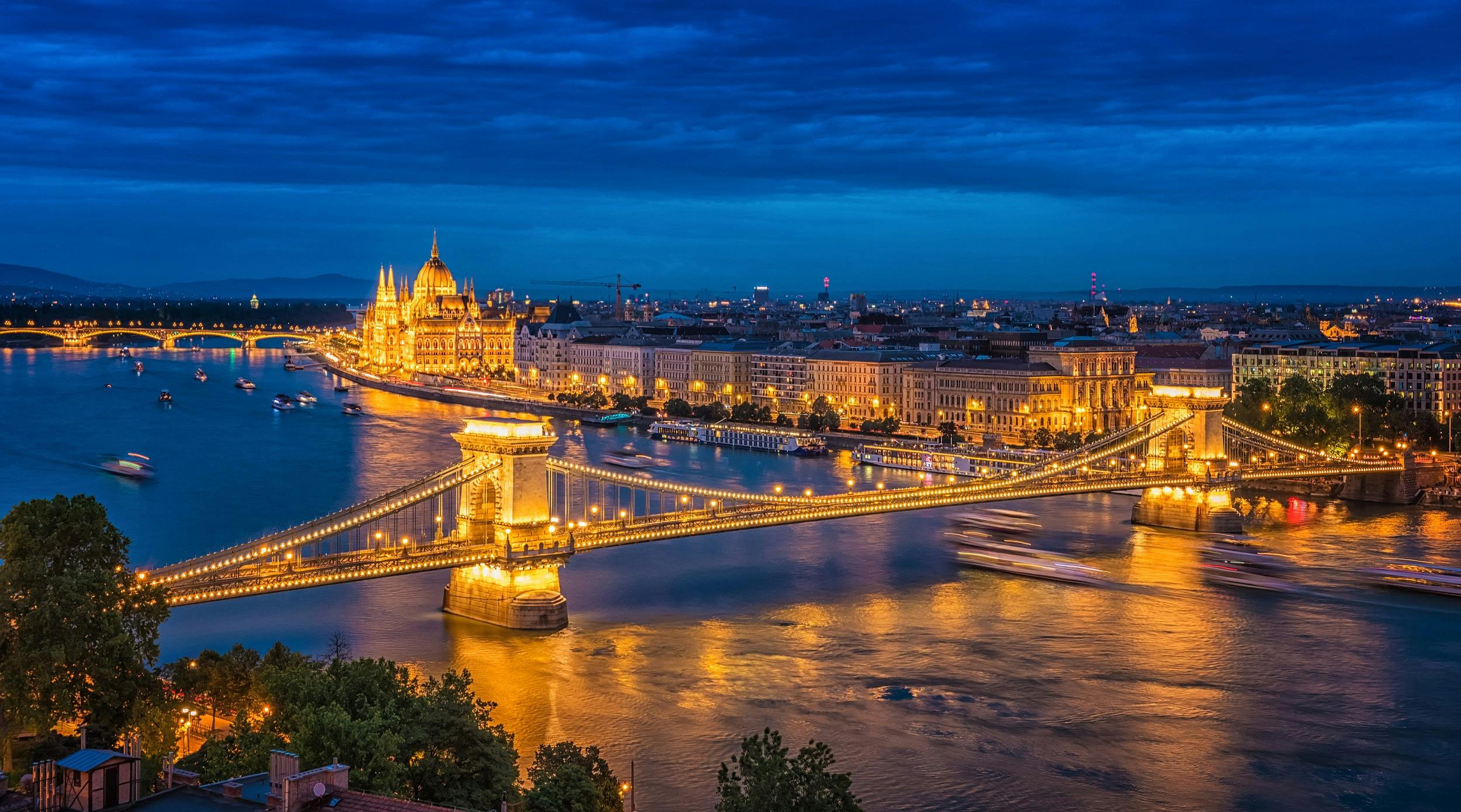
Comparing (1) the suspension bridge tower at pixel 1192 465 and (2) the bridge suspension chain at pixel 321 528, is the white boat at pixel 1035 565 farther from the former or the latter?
(2) the bridge suspension chain at pixel 321 528

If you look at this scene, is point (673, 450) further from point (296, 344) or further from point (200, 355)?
point (296, 344)

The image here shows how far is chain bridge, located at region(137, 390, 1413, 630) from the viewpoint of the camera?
56.9ft

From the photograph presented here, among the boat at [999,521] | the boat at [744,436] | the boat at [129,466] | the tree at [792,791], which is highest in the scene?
the boat at [744,436]

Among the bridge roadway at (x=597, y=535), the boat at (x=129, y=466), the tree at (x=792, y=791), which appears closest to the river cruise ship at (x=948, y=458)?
the bridge roadway at (x=597, y=535)

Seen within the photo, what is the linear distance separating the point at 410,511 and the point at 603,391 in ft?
109

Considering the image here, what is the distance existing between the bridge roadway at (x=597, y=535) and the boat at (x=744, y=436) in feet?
45.3

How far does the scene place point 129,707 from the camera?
1118 cm

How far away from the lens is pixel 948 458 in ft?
122

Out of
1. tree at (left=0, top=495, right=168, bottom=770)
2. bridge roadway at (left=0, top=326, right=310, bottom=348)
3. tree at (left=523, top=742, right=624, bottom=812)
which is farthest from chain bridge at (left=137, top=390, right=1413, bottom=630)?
bridge roadway at (left=0, top=326, right=310, bottom=348)

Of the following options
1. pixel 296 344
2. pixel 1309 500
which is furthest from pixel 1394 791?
pixel 296 344

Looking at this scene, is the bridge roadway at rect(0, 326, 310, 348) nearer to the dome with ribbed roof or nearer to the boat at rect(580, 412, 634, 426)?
the dome with ribbed roof

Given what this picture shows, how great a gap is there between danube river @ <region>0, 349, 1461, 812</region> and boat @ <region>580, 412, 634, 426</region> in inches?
803

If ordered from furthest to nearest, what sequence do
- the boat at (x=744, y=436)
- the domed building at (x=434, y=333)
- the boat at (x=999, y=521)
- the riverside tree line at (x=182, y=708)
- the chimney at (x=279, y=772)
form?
1. the domed building at (x=434, y=333)
2. the boat at (x=744, y=436)
3. the boat at (x=999, y=521)
4. the riverside tree line at (x=182, y=708)
5. the chimney at (x=279, y=772)

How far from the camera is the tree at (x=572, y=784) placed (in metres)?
10.4
